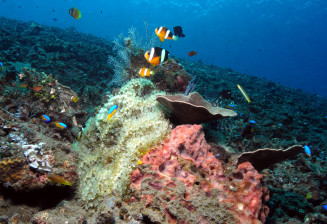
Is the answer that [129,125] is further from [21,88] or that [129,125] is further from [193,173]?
[21,88]

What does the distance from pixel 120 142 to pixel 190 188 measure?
5.17 ft

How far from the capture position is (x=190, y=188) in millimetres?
2527

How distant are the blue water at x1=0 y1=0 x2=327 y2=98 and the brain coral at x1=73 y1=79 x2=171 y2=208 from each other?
168 ft

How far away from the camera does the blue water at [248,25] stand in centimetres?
8006

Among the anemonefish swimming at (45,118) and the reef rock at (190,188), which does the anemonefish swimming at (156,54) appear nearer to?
the reef rock at (190,188)

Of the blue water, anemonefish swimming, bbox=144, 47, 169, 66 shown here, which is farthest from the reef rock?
the blue water

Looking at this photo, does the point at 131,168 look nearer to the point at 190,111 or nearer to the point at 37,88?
the point at 190,111

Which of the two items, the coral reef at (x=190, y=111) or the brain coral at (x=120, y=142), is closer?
the brain coral at (x=120, y=142)

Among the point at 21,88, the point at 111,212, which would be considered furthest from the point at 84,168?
the point at 21,88

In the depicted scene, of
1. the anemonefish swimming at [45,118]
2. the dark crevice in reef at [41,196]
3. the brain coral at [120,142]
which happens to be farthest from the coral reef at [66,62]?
the dark crevice in reef at [41,196]

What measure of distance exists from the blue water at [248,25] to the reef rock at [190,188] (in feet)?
174

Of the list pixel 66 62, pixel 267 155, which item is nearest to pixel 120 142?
pixel 267 155

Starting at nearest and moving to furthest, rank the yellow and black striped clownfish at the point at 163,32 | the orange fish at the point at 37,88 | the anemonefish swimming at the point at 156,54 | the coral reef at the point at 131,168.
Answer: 1. the coral reef at the point at 131,168
2. the anemonefish swimming at the point at 156,54
3. the yellow and black striped clownfish at the point at 163,32
4. the orange fish at the point at 37,88

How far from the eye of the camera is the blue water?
263 ft
